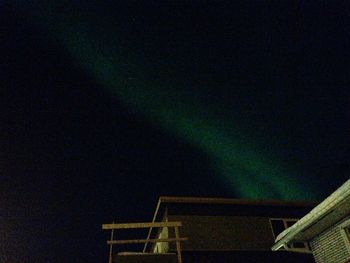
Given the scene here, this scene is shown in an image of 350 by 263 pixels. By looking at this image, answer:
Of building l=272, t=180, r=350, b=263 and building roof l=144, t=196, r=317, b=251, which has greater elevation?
building roof l=144, t=196, r=317, b=251

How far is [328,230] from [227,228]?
24.3 feet

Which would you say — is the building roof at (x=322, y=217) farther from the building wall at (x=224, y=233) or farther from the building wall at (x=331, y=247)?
the building wall at (x=224, y=233)

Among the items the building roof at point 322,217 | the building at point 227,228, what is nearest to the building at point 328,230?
the building roof at point 322,217

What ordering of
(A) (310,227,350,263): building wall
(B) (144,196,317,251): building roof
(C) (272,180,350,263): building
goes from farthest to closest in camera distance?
(B) (144,196,317,251): building roof
(A) (310,227,350,263): building wall
(C) (272,180,350,263): building

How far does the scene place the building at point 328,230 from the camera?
358 inches

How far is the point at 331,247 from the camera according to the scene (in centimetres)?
1088

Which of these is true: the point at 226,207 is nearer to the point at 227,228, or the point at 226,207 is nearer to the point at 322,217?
the point at 227,228

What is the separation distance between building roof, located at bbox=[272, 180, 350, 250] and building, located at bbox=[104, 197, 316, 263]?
513 centimetres

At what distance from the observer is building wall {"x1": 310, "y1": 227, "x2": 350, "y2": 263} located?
33.9ft

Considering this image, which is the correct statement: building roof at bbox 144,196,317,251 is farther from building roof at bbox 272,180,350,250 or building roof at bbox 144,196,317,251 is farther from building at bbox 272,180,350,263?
building at bbox 272,180,350,263

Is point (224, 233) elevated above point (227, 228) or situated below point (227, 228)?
below

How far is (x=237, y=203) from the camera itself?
730 inches

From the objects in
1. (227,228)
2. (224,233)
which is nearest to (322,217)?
(224,233)

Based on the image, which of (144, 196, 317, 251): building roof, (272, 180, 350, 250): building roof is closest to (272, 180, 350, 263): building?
(272, 180, 350, 250): building roof
